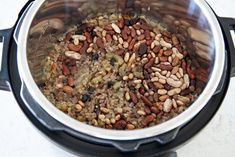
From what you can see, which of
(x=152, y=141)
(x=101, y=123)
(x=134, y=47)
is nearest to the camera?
(x=152, y=141)

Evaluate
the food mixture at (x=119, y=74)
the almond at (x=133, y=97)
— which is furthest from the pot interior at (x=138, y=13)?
the almond at (x=133, y=97)

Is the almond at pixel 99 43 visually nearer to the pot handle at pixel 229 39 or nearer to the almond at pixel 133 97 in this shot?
the almond at pixel 133 97

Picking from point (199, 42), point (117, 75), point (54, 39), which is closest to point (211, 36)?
point (199, 42)

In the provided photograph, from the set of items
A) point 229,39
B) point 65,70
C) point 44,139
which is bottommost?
point 44,139

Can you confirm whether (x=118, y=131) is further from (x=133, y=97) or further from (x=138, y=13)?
(x=138, y=13)

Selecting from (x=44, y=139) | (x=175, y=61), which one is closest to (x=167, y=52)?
(x=175, y=61)

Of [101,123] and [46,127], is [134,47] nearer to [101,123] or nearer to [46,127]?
[101,123]

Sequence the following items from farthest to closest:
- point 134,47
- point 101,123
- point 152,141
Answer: point 134,47
point 101,123
point 152,141

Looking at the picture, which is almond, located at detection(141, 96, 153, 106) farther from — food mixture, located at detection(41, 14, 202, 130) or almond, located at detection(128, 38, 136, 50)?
almond, located at detection(128, 38, 136, 50)
